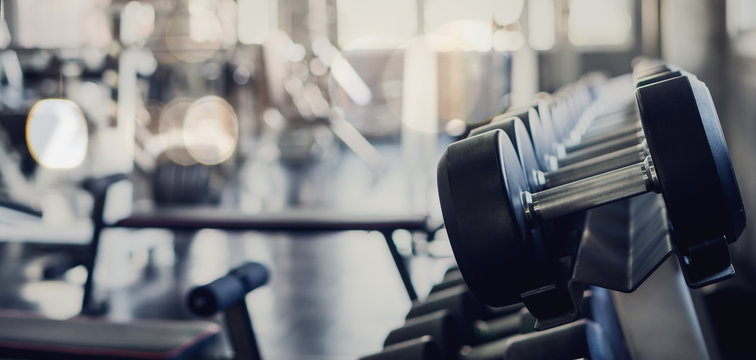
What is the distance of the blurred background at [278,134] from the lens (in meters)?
3.13

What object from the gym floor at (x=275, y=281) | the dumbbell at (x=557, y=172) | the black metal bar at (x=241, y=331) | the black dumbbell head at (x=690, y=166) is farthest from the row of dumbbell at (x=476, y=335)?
the gym floor at (x=275, y=281)

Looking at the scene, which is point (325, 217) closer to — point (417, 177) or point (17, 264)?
point (417, 177)

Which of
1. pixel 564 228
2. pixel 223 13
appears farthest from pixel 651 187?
pixel 223 13

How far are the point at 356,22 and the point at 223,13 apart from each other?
6.81 ft

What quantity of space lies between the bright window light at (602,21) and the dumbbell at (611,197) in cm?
859

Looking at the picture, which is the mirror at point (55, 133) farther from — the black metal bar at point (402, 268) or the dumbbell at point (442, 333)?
the dumbbell at point (442, 333)

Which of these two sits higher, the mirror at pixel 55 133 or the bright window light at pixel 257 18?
the bright window light at pixel 257 18

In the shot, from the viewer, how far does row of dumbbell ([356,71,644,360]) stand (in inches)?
33.2

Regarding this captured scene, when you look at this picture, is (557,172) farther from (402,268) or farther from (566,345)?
(402,268)

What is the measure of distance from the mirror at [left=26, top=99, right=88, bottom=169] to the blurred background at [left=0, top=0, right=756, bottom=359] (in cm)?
1

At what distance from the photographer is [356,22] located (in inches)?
370

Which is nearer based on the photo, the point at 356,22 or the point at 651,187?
the point at 651,187

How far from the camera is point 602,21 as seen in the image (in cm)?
873

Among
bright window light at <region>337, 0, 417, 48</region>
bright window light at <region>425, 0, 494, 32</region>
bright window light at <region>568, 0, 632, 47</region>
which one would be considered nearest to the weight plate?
bright window light at <region>425, 0, 494, 32</region>
